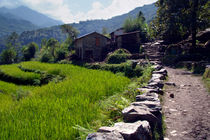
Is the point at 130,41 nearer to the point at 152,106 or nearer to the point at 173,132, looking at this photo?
the point at 152,106

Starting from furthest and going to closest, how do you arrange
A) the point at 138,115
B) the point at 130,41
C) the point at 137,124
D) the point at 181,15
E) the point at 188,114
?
the point at 130,41
the point at 181,15
the point at 188,114
the point at 138,115
the point at 137,124

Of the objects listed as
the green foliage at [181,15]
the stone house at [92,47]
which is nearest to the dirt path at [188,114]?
the green foliage at [181,15]

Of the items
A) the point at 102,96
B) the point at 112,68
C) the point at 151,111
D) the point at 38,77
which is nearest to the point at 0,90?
the point at 38,77

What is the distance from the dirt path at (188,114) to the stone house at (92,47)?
56.3 ft

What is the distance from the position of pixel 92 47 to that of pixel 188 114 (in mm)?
19725

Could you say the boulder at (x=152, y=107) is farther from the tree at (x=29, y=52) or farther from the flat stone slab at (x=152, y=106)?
the tree at (x=29, y=52)

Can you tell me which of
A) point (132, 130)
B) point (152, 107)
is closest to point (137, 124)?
point (132, 130)

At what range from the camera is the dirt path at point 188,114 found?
257cm

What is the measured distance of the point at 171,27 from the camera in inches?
454

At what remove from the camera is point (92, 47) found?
22219 mm

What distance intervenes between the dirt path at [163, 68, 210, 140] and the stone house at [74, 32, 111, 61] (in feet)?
56.3

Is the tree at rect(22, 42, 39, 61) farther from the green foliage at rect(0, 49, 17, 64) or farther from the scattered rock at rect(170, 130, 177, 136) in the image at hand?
the scattered rock at rect(170, 130, 177, 136)

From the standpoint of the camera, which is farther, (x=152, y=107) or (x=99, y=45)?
(x=99, y=45)

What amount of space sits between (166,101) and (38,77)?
1172 centimetres
